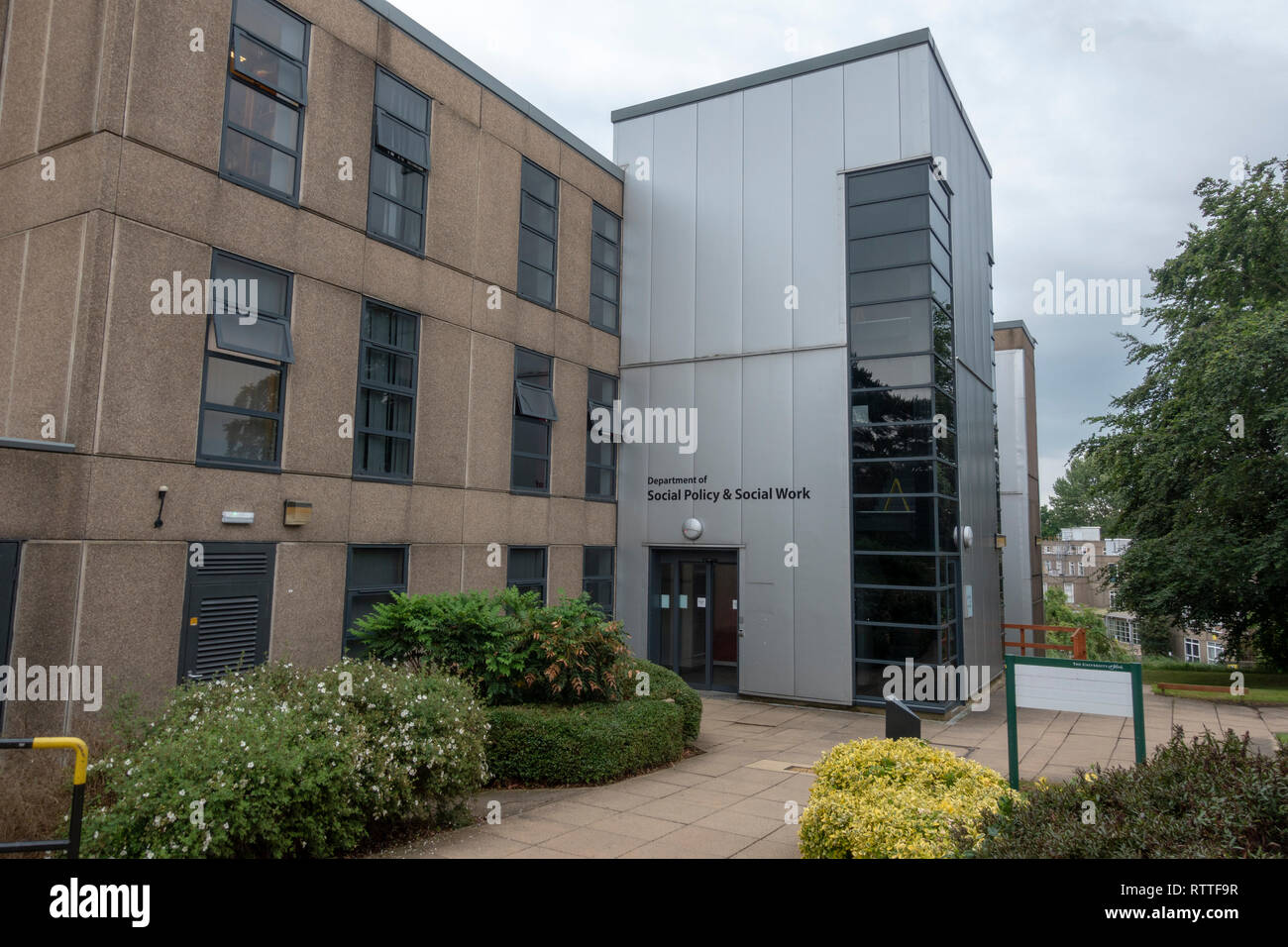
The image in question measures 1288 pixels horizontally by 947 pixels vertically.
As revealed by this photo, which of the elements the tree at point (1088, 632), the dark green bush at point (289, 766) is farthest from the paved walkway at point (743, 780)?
the tree at point (1088, 632)

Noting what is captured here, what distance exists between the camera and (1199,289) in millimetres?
22594

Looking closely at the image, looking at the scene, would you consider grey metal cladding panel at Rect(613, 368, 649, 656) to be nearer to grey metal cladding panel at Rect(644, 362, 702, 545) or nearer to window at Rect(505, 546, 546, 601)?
grey metal cladding panel at Rect(644, 362, 702, 545)

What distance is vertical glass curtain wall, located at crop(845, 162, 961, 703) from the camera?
13.2 m

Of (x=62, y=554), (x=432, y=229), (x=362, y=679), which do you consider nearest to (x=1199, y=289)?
(x=432, y=229)

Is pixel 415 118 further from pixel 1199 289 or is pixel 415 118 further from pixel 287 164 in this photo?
pixel 1199 289

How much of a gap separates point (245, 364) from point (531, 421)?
17.2ft

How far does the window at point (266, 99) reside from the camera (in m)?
9.61

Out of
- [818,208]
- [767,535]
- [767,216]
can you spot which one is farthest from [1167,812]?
[767,216]

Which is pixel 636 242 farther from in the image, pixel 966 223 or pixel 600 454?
pixel 966 223

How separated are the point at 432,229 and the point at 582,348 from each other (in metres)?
3.91

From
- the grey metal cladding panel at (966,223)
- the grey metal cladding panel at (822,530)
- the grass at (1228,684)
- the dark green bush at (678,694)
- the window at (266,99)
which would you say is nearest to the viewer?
the window at (266,99)

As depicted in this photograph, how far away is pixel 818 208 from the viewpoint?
1459 centimetres

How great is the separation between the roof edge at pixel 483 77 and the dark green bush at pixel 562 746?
9.58 meters

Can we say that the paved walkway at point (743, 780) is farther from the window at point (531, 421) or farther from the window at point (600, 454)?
the window at point (531, 421)
